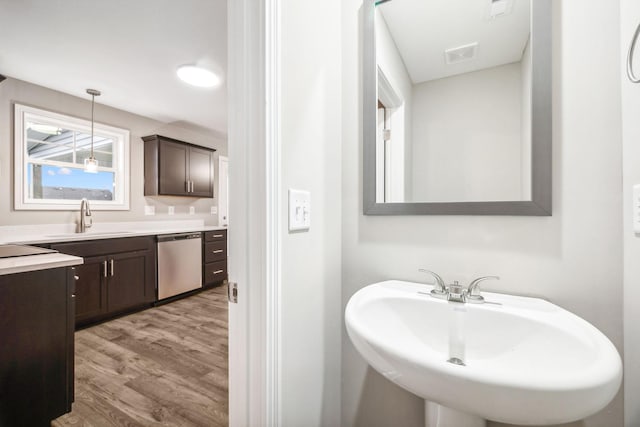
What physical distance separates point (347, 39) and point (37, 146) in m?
3.50

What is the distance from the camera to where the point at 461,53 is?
0.96m

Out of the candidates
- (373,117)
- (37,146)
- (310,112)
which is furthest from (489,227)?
(37,146)

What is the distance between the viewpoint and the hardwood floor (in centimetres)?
145

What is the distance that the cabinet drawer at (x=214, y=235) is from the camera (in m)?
3.78

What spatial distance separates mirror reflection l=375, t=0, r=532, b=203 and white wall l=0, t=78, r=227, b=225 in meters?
3.49

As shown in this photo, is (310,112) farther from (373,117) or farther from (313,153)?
(373,117)

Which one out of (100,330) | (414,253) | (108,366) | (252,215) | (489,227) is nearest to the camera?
(252,215)

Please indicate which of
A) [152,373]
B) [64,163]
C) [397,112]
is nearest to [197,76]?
[64,163]

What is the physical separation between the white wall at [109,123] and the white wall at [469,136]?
143 inches

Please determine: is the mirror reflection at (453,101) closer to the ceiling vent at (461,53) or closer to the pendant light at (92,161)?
the ceiling vent at (461,53)

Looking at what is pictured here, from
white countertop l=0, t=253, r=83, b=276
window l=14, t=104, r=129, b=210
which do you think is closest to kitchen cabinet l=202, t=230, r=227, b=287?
window l=14, t=104, r=129, b=210

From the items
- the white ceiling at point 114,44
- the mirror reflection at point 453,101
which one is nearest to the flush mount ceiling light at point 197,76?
the white ceiling at point 114,44

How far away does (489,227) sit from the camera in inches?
34.8

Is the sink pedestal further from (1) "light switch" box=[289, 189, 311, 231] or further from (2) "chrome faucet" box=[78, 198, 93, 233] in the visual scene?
(2) "chrome faucet" box=[78, 198, 93, 233]
